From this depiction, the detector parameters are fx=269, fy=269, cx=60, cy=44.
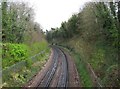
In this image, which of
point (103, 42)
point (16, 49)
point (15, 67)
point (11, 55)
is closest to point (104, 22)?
point (103, 42)

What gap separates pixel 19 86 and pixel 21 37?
2230cm

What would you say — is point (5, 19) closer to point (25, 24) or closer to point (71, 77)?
point (25, 24)

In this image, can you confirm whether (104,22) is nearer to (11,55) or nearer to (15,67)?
(11,55)

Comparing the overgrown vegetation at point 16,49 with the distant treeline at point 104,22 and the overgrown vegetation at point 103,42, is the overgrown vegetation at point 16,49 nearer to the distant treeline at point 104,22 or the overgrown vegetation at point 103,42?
the overgrown vegetation at point 103,42

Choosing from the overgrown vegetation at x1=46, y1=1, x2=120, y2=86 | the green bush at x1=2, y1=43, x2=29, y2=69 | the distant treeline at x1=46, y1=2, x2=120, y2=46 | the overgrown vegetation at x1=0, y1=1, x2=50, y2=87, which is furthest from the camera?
the distant treeline at x1=46, y1=2, x2=120, y2=46

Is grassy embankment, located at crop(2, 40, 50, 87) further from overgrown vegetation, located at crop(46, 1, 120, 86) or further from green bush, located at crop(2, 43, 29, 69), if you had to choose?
overgrown vegetation, located at crop(46, 1, 120, 86)

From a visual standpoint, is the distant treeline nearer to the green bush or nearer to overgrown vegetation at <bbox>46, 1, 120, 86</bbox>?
overgrown vegetation at <bbox>46, 1, 120, 86</bbox>

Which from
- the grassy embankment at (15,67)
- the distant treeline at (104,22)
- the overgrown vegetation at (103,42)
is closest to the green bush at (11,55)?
the grassy embankment at (15,67)

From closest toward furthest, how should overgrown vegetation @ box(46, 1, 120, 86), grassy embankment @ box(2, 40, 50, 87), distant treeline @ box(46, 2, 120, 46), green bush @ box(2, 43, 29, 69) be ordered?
overgrown vegetation @ box(46, 1, 120, 86)
grassy embankment @ box(2, 40, 50, 87)
green bush @ box(2, 43, 29, 69)
distant treeline @ box(46, 2, 120, 46)

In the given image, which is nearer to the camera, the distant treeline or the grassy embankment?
the grassy embankment

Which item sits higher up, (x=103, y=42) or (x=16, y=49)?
(x=16, y=49)

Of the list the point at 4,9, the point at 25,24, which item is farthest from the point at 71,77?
the point at 25,24

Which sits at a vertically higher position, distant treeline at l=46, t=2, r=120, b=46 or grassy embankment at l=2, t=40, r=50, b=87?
distant treeline at l=46, t=2, r=120, b=46

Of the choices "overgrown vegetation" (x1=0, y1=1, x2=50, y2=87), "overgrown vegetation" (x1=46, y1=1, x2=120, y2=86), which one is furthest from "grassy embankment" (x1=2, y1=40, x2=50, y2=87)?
"overgrown vegetation" (x1=46, y1=1, x2=120, y2=86)
